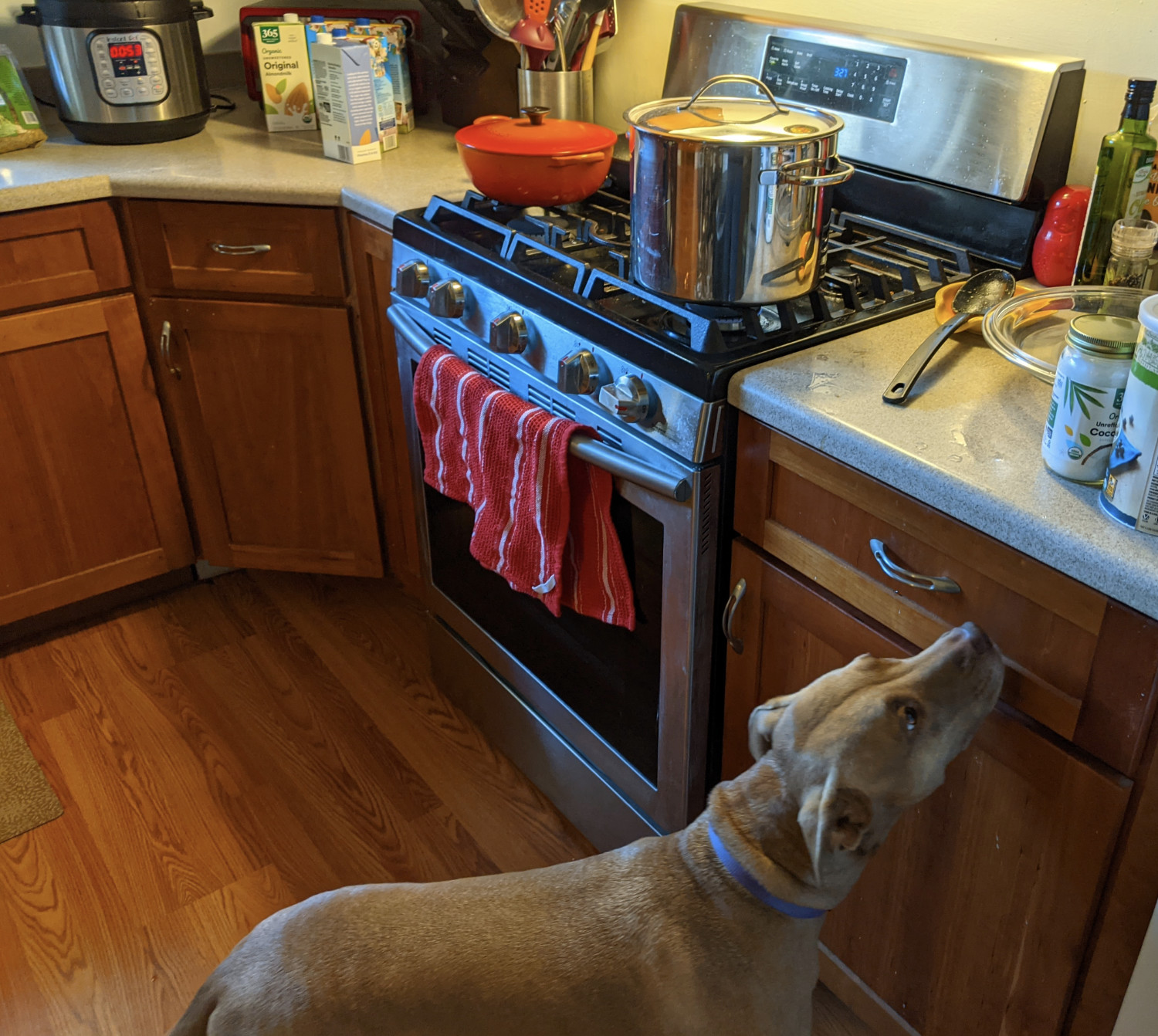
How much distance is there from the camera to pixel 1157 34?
4.14ft

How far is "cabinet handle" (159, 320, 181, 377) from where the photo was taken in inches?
79.0

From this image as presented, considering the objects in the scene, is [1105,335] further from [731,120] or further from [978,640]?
[731,120]

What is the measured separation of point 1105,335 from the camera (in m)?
0.91

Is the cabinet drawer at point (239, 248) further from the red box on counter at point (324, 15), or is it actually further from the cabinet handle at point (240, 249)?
the red box on counter at point (324, 15)

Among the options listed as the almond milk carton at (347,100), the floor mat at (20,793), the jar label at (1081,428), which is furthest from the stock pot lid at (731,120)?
the floor mat at (20,793)

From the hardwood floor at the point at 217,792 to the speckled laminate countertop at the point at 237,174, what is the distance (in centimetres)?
91

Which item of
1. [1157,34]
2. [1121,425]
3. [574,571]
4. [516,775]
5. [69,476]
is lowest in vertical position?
[516,775]

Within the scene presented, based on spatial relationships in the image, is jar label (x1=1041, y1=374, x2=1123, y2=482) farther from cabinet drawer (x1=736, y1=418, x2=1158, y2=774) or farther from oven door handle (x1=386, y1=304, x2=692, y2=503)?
oven door handle (x1=386, y1=304, x2=692, y2=503)

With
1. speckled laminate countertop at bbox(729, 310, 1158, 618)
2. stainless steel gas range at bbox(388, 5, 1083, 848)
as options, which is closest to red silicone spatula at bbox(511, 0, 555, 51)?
stainless steel gas range at bbox(388, 5, 1083, 848)

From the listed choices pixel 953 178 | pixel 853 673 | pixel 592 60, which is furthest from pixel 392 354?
pixel 853 673

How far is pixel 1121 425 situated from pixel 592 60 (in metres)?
1.42

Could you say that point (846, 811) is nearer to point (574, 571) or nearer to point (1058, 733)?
point (1058, 733)

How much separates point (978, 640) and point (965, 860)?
30cm

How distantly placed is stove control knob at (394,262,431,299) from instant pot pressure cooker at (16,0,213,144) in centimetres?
88
